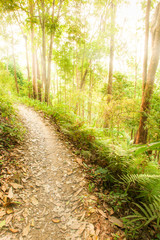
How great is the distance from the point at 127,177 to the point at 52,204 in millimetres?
1521

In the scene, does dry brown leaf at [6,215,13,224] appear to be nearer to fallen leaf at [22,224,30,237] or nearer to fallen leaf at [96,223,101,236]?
fallen leaf at [22,224,30,237]

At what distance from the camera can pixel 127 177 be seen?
2.37 meters

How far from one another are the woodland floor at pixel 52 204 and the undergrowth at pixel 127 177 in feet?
0.88

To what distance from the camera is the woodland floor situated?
172cm

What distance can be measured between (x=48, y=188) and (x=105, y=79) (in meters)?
13.3

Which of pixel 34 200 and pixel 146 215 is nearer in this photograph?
pixel 146 215

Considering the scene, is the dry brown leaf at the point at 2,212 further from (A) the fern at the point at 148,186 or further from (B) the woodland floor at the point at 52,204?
(A) the fern at the point at 148,186

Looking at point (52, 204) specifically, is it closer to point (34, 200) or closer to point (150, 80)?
point (34, 200)

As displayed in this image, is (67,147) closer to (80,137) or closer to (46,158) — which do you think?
(80,137)

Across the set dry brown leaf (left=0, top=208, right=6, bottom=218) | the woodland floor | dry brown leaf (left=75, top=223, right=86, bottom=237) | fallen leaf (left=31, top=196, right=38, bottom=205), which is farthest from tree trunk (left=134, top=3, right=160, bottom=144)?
dry brown leaf (left=0, top=208, right=6, bottom=218)

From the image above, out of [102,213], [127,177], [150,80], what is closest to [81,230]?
[102,213]

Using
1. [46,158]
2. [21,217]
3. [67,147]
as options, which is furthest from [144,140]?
[21,217]

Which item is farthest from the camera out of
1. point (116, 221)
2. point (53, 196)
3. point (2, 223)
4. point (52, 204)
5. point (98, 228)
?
point (53, 196)

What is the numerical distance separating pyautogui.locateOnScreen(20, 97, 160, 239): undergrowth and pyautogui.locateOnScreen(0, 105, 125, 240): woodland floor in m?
0.27
